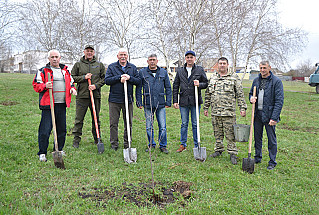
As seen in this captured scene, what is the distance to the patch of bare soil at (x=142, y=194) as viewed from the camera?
3.42 m

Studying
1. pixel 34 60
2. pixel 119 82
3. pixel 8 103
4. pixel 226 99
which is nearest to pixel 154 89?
pixel 119 82

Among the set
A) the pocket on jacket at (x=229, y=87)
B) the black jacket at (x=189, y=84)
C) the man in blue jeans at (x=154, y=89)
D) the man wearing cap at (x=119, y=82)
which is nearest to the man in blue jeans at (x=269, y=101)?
the pocket on jacket at (x=229, y=87)

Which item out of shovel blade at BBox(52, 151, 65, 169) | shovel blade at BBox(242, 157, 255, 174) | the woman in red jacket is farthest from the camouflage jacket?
shovel blade at BBox(52, 151, 65, 169)

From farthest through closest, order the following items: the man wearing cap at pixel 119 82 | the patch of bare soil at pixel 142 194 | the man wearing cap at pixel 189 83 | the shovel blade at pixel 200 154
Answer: the man wearing cap at pixel 189 83 < the man wearing cap at pixel 119 82 < the shovel blade at pixel 200 154 < the patch of bare soil at pixel 142 194

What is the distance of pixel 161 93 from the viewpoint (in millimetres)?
5500

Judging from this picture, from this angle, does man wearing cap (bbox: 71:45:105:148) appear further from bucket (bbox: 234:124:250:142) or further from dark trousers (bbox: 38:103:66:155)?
bucket (bbox: 234:124:250:142)

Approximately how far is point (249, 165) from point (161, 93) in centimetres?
231

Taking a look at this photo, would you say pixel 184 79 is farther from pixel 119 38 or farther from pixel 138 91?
pixel 119 38

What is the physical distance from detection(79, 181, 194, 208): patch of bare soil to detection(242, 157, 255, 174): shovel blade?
128 centimetres

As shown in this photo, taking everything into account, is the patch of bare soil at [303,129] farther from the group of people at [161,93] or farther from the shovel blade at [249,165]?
the shovel blade at [249,165]

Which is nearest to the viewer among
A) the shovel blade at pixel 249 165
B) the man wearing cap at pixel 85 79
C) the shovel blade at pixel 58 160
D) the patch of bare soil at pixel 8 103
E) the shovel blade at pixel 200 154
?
the shovel blade at pixel 58 160

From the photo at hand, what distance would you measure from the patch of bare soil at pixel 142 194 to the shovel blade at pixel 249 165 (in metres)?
1.28

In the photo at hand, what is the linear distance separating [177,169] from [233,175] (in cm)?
99

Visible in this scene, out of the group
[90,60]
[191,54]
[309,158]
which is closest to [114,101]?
[90,60]
